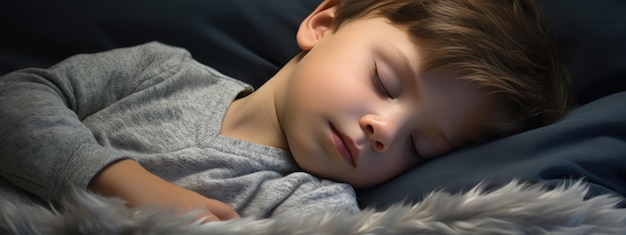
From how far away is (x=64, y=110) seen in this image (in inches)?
34.3

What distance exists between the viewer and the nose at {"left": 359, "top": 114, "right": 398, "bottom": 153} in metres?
0.84

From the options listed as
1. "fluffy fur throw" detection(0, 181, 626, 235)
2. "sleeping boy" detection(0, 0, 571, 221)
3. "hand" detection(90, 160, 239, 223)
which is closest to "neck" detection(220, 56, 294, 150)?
"sleeping boy" detection(0, 0, 571, 221)

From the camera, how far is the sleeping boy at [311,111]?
32.7 inches

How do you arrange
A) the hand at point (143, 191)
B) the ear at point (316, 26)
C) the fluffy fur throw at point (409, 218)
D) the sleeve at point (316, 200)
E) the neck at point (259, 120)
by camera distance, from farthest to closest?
the ear at point (316, 26) < the neck at point (259, 120) < the sleeve at point (316, 200) < the hand at point (143, 191) < the fluffy fur throw at point (409, 218)

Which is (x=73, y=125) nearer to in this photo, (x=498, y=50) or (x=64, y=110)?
(x=64, y=110)

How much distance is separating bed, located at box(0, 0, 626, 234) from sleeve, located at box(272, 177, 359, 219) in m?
0.04

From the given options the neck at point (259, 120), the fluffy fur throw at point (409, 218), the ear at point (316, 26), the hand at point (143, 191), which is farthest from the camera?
the ear at point (316, 26)

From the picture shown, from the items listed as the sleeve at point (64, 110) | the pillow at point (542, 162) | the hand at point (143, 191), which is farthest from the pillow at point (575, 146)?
the sleeve at point (64, 110)

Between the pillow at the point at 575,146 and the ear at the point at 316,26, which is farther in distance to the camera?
the ear at the point at 316,26

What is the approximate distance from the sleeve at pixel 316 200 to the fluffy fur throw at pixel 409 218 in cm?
17

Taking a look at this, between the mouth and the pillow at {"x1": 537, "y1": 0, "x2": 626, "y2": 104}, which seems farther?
the pillow at {"x1": 537, "y1": 0, "x2": 626, "y2": 104}

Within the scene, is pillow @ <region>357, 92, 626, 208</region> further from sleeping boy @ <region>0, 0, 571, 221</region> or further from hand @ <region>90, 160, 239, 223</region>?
hand @ <region>90, 160, 239, 223</region>

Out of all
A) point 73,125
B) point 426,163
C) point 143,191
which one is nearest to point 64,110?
point 73,125

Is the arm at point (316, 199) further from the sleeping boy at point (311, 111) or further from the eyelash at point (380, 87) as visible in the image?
the eyelash at point (380, 87)
